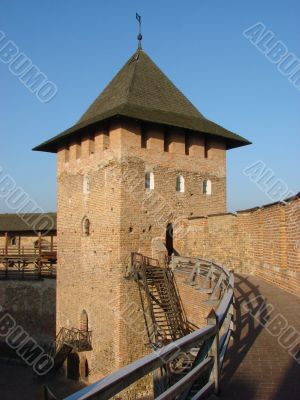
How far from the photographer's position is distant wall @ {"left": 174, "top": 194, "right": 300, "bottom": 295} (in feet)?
26.9

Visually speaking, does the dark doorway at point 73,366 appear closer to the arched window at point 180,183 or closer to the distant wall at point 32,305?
the distant wall at point 32,305

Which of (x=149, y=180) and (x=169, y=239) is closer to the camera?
(x=149, y=180)

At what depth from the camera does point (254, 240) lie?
11.3 meters

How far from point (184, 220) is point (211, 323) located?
1127 centimetres

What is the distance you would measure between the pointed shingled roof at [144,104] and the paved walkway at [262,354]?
775 cm

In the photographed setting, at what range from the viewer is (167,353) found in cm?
249

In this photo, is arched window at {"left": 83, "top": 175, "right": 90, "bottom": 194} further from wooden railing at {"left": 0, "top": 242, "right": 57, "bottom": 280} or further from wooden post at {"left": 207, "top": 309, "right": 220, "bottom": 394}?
wooden post at {"left": 207, "top": 309, "right": 220, "bottom": 394}

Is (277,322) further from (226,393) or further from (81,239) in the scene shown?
(81,239)

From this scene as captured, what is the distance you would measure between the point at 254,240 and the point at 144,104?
5.89 meters

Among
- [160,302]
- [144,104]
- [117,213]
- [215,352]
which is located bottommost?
[160,302]

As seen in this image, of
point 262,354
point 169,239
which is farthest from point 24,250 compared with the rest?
point 262,354

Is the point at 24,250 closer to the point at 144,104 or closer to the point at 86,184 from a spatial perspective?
the point at 86,184

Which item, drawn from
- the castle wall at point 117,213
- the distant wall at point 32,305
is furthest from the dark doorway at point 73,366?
the distant wall at point 32,305

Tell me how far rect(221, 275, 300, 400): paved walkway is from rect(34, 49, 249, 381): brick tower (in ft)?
19.9
